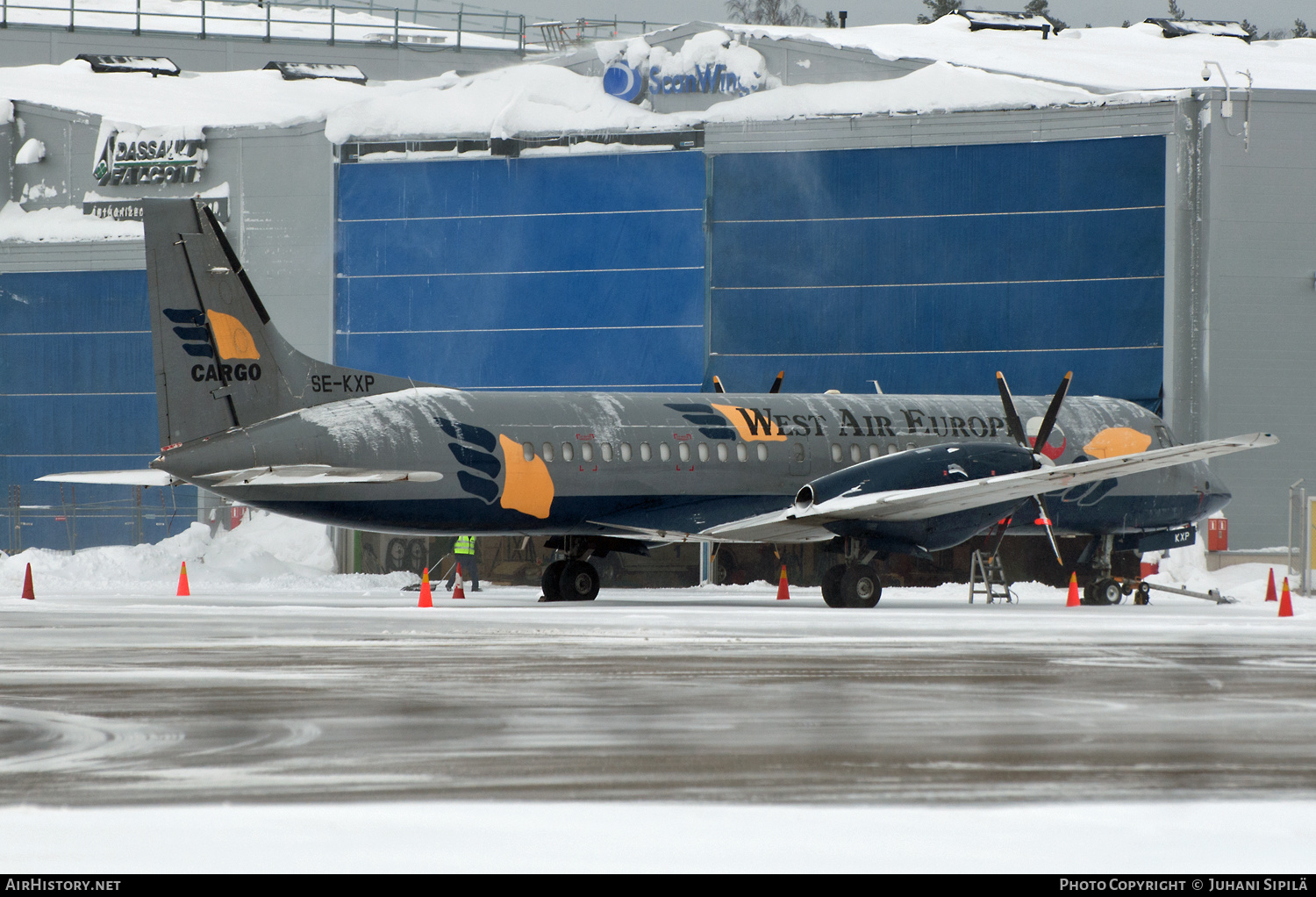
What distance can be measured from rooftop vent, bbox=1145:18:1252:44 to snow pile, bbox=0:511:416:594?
110 feet

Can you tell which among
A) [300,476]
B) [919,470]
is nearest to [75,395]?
[300,476]

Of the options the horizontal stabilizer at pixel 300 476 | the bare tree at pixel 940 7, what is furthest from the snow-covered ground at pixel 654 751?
the bare tree at pixel 940 7

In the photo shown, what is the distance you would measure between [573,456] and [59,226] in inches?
1216

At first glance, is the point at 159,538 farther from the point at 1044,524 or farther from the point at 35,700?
the point at 35,700

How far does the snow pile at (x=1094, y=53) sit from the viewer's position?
45.0 metres

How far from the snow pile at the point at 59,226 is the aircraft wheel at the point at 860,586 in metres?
31.5

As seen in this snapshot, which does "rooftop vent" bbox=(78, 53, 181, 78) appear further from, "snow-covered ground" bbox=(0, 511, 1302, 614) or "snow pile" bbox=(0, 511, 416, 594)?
"snow-covered ground" bbox=(0, 511, 1302, 614)

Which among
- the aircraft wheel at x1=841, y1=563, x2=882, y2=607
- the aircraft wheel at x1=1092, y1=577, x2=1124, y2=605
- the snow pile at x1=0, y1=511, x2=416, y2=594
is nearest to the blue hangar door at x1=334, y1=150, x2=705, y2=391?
the snow pile at x1=0, y1=511, x2=416, y2=594

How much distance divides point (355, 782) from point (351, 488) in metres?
17.4

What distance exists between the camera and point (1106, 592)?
28.6 metres

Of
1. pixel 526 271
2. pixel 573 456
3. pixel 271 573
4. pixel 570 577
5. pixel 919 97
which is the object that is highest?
pixel 919 97

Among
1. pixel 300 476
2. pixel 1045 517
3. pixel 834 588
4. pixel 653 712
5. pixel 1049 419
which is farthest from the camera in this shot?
pixel 1049 419

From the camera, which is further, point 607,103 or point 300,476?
point 607,103

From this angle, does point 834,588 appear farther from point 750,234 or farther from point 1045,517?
point 750,234
